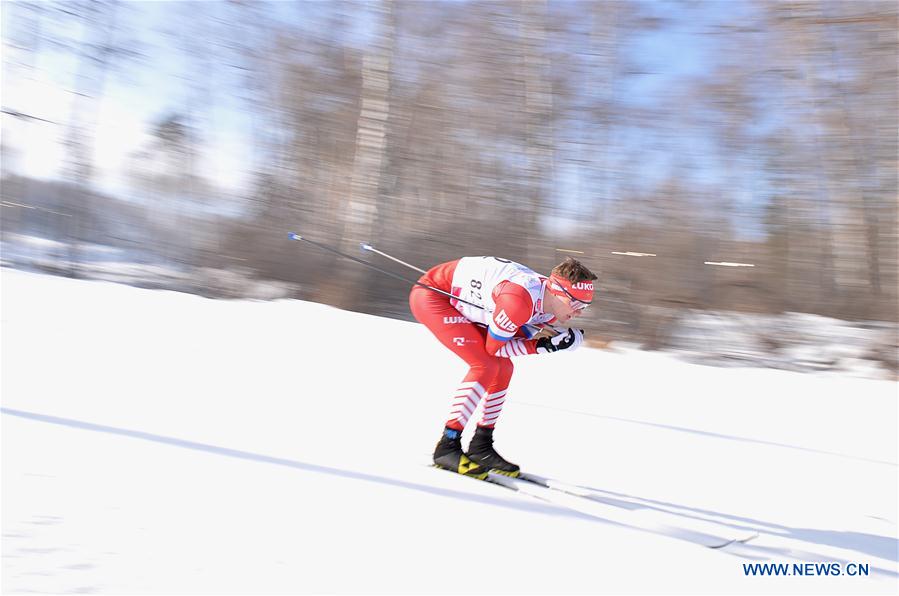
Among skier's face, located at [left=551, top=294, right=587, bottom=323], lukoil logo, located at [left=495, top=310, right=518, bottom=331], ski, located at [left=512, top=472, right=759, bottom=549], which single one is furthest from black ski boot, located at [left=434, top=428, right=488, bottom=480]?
skier's face, located at [left=551, top=294, right=587, bottom=323]

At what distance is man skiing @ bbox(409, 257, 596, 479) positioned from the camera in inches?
145

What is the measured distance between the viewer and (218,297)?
11.0 metres

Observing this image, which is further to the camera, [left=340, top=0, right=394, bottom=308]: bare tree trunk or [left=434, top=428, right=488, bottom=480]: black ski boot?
[left=340, top=0, right=394, bottom=308]: bare tree trunk

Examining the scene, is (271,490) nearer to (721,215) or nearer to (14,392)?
(14,392)

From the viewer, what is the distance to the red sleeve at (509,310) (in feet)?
11.8

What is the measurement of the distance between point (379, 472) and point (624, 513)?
1.19 m

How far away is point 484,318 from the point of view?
3.97 metres

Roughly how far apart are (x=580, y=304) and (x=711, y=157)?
623cm

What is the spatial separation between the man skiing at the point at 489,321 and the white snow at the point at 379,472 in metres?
0.29

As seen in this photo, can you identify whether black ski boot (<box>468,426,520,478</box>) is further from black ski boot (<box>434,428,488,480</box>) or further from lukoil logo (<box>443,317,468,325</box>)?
lukoil logo (<box>443,317,468,325</box>)

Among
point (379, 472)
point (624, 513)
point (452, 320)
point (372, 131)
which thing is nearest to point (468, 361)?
point (452, 320)

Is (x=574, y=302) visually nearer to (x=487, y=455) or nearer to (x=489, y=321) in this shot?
(x=489, y=321)

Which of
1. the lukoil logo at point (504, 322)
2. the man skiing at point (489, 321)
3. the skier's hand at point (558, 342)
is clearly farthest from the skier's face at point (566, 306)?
the lukoil logo at point (504, 322)

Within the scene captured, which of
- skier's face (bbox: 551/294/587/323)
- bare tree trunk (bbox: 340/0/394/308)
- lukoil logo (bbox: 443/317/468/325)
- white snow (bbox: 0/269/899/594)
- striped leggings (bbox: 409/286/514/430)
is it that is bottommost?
white snow (bbox: 0/269/899/594)
